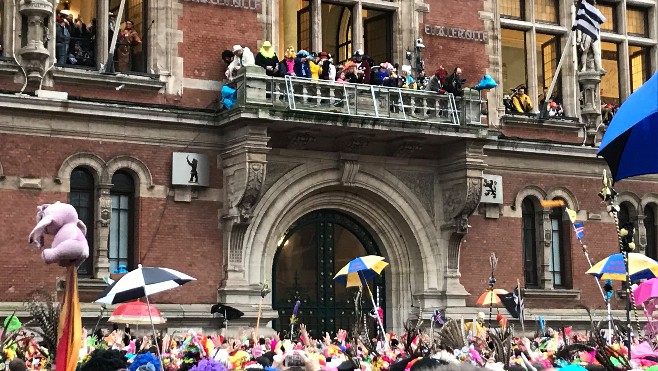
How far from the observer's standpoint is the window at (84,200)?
23359mm

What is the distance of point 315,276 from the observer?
26.1m

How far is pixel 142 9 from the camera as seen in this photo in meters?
24.8

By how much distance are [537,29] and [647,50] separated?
12.3 ft

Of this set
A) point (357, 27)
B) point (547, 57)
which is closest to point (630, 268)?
point (357, 27)

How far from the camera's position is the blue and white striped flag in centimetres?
→ 2633

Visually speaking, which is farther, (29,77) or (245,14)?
(245,14)

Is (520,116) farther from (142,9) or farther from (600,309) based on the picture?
(142,9)

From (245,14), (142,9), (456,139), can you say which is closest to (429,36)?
(456,139)

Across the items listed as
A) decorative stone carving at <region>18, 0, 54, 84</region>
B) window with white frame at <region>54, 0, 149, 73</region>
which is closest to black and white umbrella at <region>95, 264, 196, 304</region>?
decorative stone carving at <region>18, 0, 54, 84</region>

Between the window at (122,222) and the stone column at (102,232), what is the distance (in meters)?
0.36

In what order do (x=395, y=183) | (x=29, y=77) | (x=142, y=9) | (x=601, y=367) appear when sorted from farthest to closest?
(x=395, y=183) → (x=142, y=9) → (x=29, y=77) → (x=601, y=367)

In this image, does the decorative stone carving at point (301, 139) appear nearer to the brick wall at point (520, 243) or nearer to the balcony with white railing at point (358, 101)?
the balcony with white railing at point (358, 101)

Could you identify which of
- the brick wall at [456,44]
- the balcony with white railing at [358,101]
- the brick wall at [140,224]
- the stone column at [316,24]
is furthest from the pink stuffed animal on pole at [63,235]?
the brick wall at [456,44]

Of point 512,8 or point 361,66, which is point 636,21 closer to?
point 512,8
